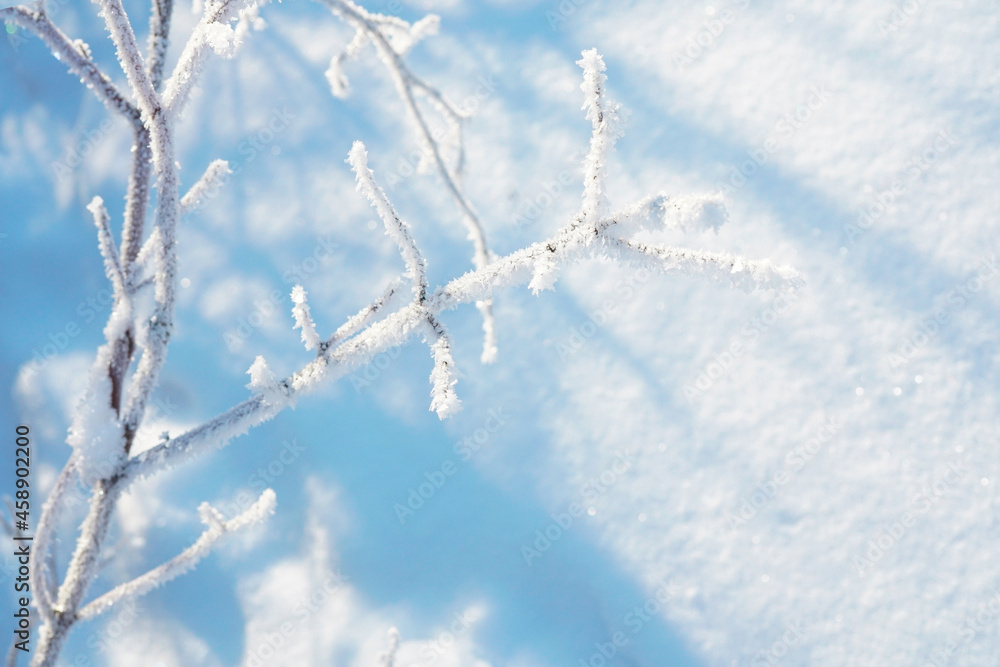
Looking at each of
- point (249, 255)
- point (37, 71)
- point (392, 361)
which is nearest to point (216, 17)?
point (392, 361)

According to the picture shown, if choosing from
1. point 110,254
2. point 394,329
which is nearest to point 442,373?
point 394,329

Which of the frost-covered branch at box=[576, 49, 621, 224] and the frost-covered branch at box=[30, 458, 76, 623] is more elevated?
the frost-covered branch at box=[576, 49, 621, 224]

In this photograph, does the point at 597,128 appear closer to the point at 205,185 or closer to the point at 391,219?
the point at 391,219

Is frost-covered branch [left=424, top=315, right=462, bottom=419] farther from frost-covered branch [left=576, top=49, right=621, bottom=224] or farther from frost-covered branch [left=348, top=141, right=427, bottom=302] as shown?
frost-covered branch [left=576, top=49, right=621, bottom=224]

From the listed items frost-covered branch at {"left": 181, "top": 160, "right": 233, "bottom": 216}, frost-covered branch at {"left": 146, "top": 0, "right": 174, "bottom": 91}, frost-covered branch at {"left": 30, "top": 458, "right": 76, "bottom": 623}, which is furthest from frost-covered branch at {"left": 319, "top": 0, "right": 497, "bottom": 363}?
frost-covered branch at {"left": 30, "top": 458, "right": 76, "bottom": 623}

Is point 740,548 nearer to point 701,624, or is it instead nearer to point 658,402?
point 701,624

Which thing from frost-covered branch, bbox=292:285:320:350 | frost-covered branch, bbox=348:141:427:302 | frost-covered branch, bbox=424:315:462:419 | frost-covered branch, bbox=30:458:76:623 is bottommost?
frost-covered branch, bbox=30:458:76:623
